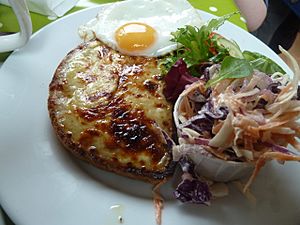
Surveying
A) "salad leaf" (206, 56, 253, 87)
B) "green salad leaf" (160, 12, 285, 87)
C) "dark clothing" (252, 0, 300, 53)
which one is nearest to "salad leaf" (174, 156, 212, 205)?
"salad leaf" (206, 56, 253, 87)

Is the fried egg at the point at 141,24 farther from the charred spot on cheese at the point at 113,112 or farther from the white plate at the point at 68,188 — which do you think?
the white plate at the point at 68,188

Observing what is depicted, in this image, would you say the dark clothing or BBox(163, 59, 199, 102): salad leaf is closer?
BBox(163, 59, 199, 102): salad leaf

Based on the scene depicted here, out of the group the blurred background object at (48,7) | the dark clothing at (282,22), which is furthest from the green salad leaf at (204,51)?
the dark clothing at (282,22)

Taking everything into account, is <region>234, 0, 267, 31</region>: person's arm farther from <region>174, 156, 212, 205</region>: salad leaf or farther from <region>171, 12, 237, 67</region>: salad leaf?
<region>174, 156, 212, 205</region>: salad leaf

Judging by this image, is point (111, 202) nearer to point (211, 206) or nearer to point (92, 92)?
point (211, 206)

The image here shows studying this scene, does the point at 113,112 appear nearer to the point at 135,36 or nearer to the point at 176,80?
the point at 176,80

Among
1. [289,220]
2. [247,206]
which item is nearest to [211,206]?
[247,206]

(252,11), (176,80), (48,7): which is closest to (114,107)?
(176,80)
